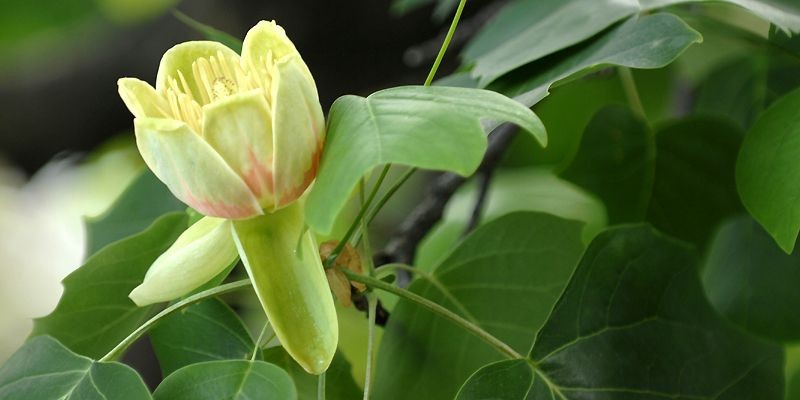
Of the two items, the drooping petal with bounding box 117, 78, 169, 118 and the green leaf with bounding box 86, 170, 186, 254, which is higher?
the drooping petal with bounding box 117, 78, 169, 118

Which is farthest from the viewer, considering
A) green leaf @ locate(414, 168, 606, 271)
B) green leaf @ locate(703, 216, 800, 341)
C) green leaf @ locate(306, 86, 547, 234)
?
green leaf @ locate(414, 168, 606, 271)

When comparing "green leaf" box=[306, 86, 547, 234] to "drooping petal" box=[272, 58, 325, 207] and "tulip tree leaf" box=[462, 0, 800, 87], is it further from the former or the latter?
"tulip tree leaf" box=[462, 0, 800, 87]

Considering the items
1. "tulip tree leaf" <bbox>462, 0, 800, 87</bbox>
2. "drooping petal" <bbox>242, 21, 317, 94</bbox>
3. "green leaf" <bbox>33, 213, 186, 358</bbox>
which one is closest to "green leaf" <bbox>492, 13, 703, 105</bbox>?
"tulip tree leaf" <bbox>462, 0, 800, 87</bbox>

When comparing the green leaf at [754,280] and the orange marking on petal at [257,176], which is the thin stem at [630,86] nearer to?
the green leaf at [754,280]

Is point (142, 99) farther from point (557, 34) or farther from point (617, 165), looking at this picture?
point (617, 165)

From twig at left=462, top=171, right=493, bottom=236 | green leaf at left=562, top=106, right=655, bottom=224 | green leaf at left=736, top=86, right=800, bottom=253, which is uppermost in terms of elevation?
green leaf at left=736, top=86, right=800, bottom=253

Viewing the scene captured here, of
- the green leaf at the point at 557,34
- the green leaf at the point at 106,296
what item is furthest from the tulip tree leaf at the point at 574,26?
the green leaf at the point at 106,296

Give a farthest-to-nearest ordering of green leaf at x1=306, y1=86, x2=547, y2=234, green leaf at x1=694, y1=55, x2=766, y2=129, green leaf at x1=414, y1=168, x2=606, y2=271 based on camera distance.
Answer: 1. green leaf at x1=414, y1=168, x2=606, y2=271
2. green leaf at x1=694, y1=55, x2=766, y2=129
3. green leaf at x1=306, y1=86, x2=547, y2=234
